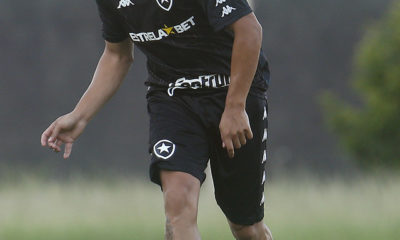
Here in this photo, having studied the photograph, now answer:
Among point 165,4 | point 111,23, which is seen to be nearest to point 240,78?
point 165,4

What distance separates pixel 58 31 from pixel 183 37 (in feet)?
34.6

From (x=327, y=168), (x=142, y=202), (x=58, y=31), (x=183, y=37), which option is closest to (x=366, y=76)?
(x=327, y=168)

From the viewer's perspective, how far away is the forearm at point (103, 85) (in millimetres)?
4750

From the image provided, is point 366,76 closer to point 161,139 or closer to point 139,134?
point 139,134

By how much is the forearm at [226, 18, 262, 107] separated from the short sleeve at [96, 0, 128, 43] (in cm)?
78

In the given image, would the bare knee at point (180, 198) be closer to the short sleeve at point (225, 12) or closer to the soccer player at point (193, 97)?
the soccer player at point (193, 97)

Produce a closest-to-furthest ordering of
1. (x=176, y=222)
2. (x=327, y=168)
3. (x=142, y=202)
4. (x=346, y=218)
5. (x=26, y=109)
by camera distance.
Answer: (x=176, y=222), (x=346, y=218), (x=142, y=202), (x=26, y=109), (x=327, y=168)

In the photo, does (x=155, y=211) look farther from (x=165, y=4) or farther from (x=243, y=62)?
(x=243, y=62)

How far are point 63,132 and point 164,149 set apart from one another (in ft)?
1.97

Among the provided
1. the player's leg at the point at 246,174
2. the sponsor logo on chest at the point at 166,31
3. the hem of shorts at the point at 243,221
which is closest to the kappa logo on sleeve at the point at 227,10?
the sponsor logo on chest at the point at 166,31

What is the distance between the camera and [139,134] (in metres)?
14.4

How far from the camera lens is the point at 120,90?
14367mm

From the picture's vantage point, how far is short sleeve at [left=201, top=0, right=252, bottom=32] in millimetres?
4137

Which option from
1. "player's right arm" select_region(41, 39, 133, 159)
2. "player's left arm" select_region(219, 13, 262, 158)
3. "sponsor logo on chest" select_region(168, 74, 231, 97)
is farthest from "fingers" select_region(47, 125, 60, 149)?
"player's left arm" select_region(219, 13, 262, 158)
